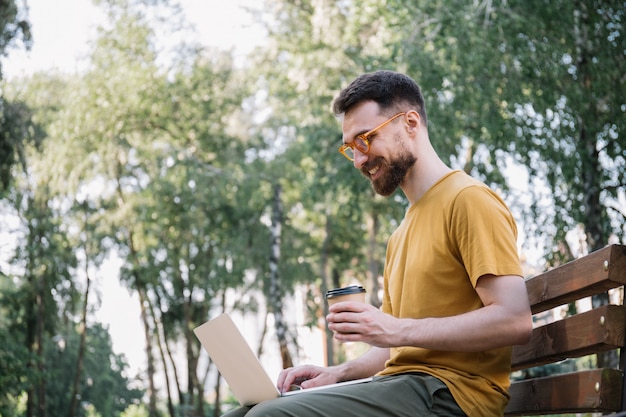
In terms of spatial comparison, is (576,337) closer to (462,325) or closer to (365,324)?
(462,325)

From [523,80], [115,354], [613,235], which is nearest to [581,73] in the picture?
[523,80]

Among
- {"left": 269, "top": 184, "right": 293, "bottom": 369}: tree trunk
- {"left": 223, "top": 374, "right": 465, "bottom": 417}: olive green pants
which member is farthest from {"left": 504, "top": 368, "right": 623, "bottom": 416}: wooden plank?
{"left": 269, "top": 184, "right": 293, "bottom": 369}: tree trunk

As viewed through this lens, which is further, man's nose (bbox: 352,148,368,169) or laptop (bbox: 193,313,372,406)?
man's nose (bbox: 352,148,368,169)

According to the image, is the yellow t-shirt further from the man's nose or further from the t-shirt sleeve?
the man's nose

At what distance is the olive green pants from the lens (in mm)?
2537

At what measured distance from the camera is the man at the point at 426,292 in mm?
2551

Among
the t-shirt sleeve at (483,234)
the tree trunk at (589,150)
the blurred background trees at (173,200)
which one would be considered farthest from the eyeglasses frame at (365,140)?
the blurred background trees at (173,200)

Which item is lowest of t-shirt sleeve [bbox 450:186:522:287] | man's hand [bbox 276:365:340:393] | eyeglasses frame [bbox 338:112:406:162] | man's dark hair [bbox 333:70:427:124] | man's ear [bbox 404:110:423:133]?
man's hand [bbox 276:365:340:393]

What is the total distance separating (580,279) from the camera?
2533 mm

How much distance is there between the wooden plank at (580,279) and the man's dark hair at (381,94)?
0.71 metres

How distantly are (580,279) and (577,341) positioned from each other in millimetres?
177

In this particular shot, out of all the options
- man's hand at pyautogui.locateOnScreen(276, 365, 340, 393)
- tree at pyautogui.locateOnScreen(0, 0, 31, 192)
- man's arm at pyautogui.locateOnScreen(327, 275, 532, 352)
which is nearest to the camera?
man's arm at pyautogui.locateOnScreen(327, 275, 532, 352)

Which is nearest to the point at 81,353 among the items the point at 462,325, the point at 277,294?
the point at 277,294

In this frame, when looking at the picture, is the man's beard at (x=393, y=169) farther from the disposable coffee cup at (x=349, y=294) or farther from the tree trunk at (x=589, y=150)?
the tree trunk at (x=589, y=150)
